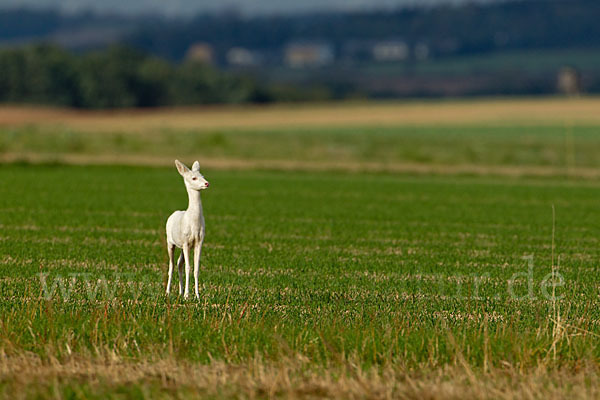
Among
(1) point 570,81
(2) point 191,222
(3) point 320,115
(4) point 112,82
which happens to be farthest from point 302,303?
(4) point 112,82

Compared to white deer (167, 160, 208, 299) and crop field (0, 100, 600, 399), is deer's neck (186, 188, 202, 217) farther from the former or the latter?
crop field (0, 100, 600, 399)

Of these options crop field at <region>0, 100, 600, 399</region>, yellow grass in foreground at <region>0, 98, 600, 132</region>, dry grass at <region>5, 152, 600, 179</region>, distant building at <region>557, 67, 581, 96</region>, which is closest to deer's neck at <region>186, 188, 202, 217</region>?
crop field at <region>0, 100, 600, 399</region>

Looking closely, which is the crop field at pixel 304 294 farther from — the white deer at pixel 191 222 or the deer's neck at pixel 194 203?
the deer's neck at pixel 194 203

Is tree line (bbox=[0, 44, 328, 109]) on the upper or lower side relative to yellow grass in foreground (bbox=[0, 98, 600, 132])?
upper

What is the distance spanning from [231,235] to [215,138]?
45.7m

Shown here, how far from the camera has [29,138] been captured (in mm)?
69438

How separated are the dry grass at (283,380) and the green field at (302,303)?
3cm

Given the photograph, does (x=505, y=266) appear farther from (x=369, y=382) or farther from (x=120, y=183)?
(x=120, y=183)

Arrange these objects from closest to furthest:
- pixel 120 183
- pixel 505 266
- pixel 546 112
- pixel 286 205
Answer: pixel 505 266, pixel 286 205, pixel 120 183, pixel 546 112

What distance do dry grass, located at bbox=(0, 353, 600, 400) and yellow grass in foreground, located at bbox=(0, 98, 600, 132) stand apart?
87.7m

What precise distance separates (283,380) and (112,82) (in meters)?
127

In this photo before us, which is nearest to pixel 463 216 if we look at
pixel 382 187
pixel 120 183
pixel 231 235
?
pixel 231 235

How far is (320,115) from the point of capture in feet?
392

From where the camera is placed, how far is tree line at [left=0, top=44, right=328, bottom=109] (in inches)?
5202
